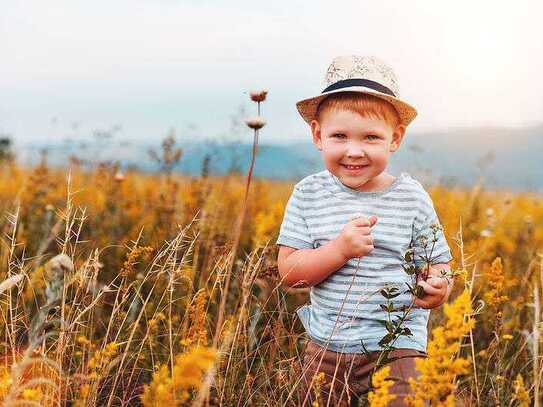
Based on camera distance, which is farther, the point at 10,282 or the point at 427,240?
the point at 427,240

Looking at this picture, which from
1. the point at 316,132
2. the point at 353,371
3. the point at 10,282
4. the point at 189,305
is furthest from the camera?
the point at 316,132

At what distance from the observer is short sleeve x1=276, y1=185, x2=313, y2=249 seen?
292cm

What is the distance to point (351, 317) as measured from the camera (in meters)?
2.79

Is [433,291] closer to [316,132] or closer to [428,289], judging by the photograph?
[428,289]

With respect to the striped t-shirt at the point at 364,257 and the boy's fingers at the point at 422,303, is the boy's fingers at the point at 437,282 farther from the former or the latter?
the striped t-shirt at the point at 364,257

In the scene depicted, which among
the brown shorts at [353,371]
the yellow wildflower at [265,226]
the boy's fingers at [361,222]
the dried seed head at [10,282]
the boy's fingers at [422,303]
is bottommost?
the brown shorts at [353,371]

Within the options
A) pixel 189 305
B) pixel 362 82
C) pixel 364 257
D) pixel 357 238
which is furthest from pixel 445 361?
pixel 362 82

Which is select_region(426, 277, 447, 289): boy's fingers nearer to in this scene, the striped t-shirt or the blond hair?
the striped t-shirt

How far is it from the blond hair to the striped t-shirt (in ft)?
1.00

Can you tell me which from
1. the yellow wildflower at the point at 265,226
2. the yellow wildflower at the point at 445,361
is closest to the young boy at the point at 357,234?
the yellow wildflower at the point at 265,226

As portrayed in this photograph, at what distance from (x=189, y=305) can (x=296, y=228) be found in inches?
22.1

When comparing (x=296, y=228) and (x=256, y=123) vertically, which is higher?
(x=256, y=123)

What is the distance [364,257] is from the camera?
282 cm

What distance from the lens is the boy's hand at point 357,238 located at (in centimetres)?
262
